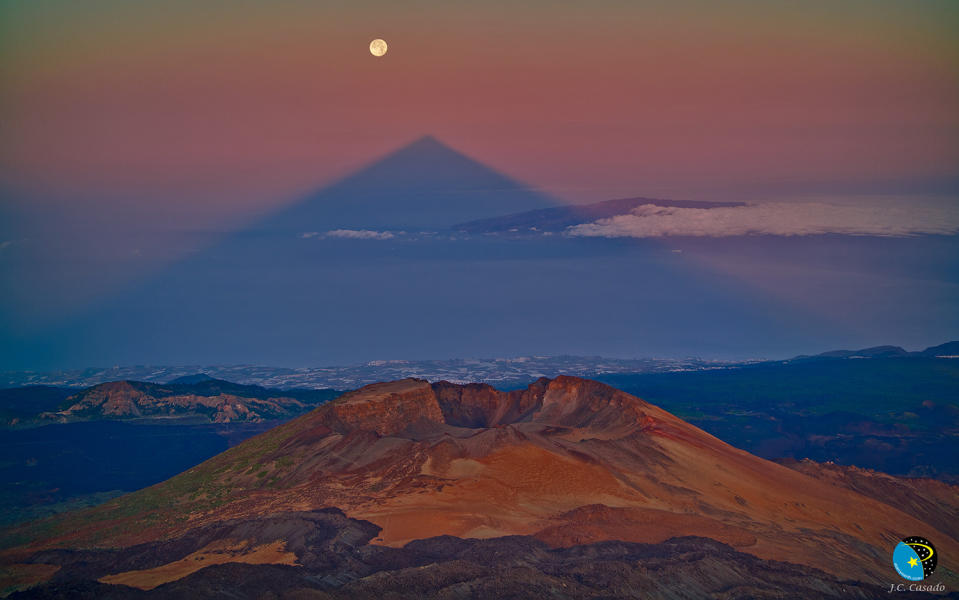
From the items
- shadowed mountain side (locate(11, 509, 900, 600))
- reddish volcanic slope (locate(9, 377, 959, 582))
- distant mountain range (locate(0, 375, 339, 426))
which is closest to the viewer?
shadowed mountain side (locate(11, 509, 900, 600))

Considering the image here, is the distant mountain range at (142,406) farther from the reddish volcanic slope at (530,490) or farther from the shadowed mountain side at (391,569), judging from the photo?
the shadowed mountain side at (391,569)

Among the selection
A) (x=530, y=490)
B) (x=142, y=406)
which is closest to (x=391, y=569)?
(x=530, y=490)

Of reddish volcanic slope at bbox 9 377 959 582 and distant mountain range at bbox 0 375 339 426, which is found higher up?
reddish volcanic slope at bbox 9 377 959 582

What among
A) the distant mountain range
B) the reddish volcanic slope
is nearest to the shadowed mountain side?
the reddish volcanic slope

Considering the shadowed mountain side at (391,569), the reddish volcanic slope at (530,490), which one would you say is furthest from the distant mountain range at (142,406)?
the shadowed mountain side at (391,569)

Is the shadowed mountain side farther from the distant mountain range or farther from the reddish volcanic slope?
the distant mountain range

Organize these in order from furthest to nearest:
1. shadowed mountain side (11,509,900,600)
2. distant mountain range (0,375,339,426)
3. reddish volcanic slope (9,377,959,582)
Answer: distant mountain range (0,375,339,426) < reddish volcanic slope (9,377,959,582) < shadowed mountain side (11,509,900,600)

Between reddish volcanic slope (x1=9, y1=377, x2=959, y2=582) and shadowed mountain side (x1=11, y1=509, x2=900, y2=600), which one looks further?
reddish volcanic slope (x1=9, y1=377, x2=959, y2=582)

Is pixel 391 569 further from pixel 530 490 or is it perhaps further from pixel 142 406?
pixel 142 406

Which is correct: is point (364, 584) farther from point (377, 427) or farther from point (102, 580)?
point (377, 427)
